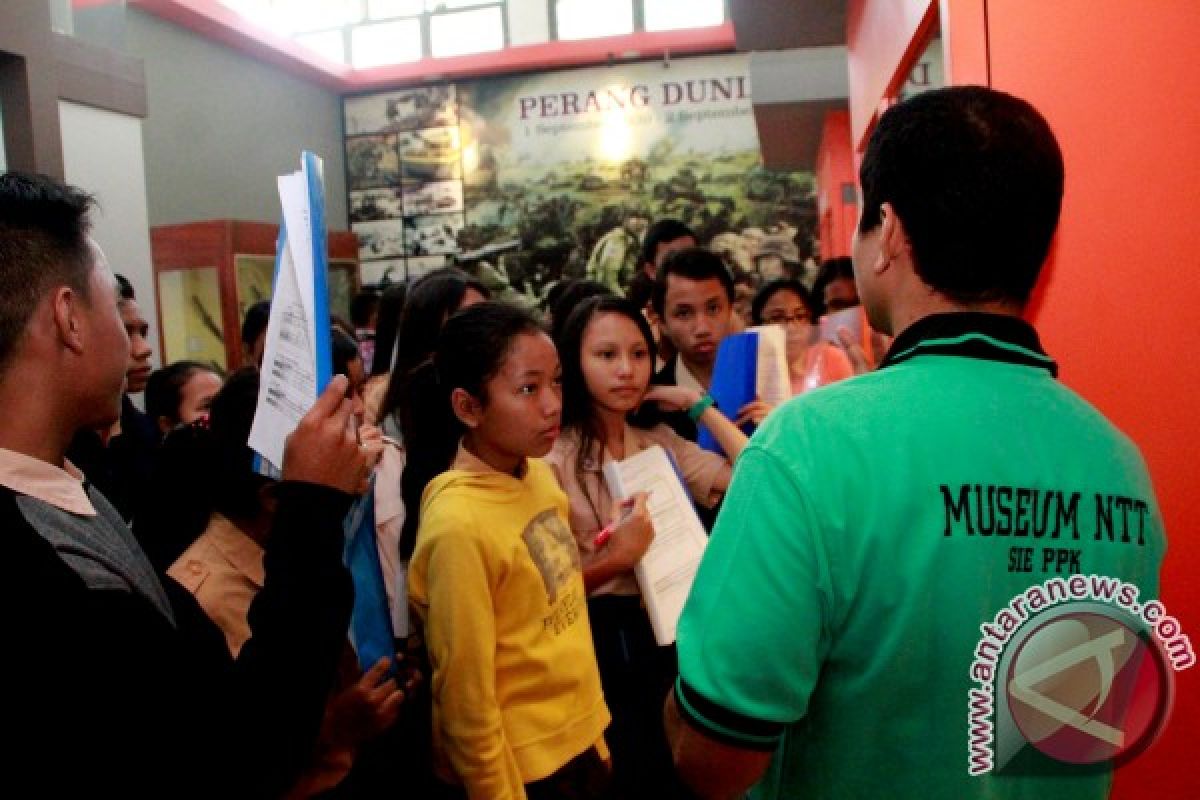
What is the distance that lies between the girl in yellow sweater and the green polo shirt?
843 mm

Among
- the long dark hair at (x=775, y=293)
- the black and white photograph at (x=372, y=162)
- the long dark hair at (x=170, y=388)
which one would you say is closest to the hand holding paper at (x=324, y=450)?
the long dark hair at (x=170, y=388)

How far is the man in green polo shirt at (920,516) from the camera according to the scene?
97cm

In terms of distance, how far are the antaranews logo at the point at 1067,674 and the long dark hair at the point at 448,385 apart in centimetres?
135

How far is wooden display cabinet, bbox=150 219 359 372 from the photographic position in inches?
332

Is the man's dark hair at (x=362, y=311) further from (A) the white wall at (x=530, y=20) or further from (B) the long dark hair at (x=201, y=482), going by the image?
(B) the long dark hair at (x=201, y=482)

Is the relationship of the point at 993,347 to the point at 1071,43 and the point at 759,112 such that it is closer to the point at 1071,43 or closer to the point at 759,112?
the point at 1071,43

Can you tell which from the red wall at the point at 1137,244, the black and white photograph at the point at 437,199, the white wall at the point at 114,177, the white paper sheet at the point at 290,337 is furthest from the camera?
the black and white photograph at the point at 437,199

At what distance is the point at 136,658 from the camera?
Result: 101 centimetres

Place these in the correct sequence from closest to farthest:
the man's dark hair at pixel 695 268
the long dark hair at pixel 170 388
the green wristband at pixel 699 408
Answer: the green wristband at pixel 699 408 → the man's dark hair at pixel 695 268 → the long dark hair at pixel 170 388

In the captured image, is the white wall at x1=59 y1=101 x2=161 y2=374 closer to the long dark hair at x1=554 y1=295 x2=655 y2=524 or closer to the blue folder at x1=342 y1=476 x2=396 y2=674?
the long dark hair at x1=554 y1=295 x2=655 y2=524

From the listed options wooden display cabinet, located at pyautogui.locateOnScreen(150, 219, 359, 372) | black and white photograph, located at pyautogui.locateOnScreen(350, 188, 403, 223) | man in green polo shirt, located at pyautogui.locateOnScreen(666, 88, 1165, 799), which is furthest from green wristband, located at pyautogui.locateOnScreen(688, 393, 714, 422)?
black and white photograph, located at pyautogui.locateOnScreen(350, 188, 403, 223)

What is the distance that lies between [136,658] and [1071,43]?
202 cm

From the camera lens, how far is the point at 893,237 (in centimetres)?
106

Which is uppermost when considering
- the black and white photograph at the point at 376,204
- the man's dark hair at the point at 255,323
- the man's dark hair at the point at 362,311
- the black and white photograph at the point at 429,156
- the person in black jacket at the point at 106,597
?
the black and white photograph at the point at 429,156
